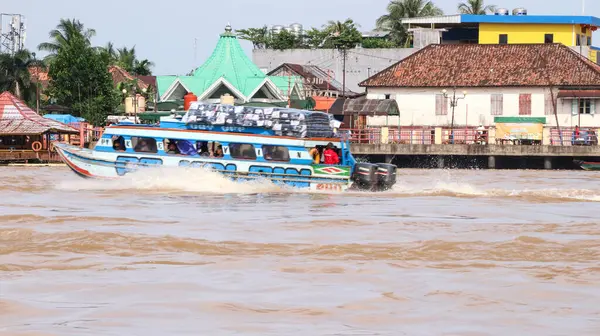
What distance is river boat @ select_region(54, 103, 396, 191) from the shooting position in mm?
27797

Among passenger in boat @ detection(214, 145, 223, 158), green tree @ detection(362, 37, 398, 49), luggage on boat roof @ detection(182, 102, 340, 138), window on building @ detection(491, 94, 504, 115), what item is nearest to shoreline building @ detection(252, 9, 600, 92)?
green tree @ detection(362, 37, 398, 49)

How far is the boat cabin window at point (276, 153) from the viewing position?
28.0 m

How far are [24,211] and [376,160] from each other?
31781 mm

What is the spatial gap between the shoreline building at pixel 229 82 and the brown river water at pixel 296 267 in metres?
34.1

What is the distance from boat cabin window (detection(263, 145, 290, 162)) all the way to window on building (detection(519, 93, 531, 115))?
31.4 meters

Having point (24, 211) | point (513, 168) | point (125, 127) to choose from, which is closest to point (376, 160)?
point (513, 168)

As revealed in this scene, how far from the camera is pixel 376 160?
51625mm

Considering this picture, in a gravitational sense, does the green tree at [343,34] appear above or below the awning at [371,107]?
above

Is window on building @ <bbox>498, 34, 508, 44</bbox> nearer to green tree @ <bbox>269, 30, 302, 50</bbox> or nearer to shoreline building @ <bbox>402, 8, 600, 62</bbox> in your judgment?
shoreline building @ <bbox>402, 8, 600, 62</bbox>

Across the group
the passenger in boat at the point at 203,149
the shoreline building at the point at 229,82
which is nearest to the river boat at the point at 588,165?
the shoreline building at the point at 229,82

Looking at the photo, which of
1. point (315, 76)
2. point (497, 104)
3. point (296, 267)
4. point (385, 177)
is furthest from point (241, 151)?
point (315, 76)

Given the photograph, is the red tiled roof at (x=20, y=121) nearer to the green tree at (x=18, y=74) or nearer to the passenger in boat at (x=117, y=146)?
the green tree at (x=18, y=74)

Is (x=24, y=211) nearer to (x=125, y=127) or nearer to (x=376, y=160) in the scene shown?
(x=125, y=127)

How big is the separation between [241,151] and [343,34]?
54142 mm
